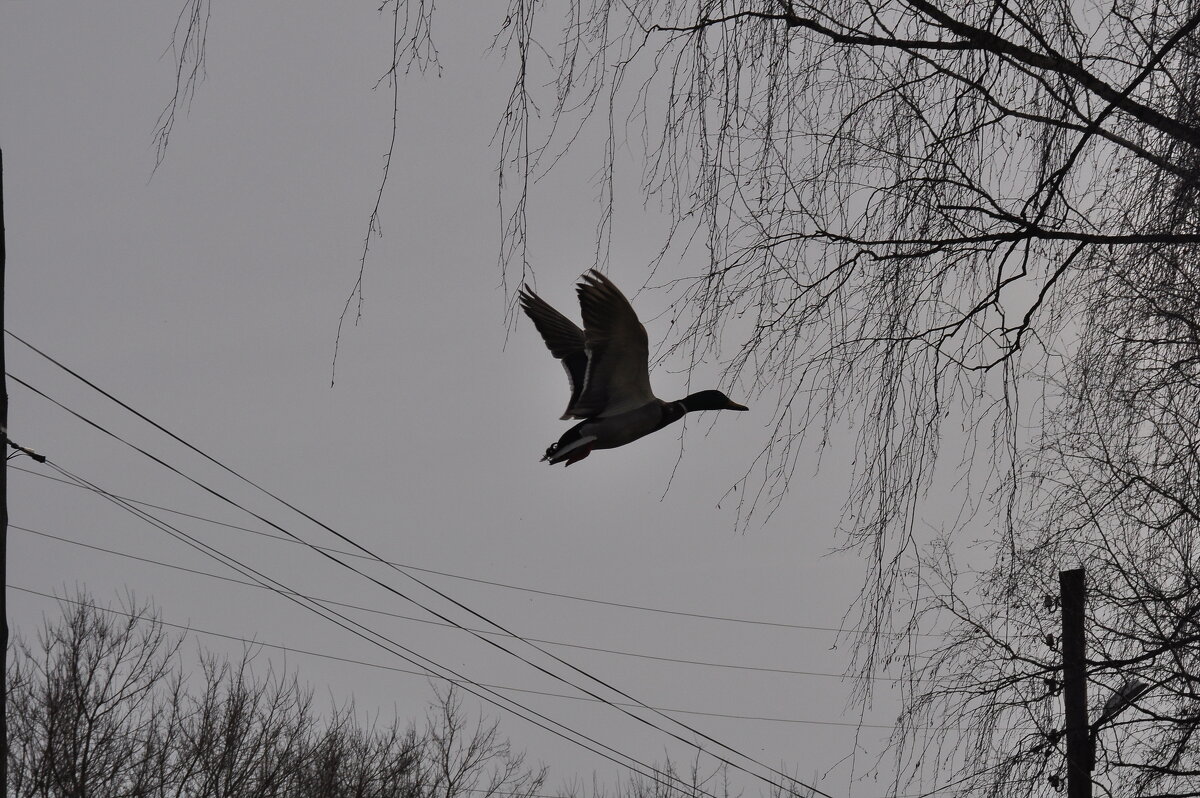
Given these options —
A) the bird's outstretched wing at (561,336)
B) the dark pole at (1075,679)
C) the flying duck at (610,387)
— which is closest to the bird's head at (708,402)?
the flying duck at (610,387)

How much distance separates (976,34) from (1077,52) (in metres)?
0.29

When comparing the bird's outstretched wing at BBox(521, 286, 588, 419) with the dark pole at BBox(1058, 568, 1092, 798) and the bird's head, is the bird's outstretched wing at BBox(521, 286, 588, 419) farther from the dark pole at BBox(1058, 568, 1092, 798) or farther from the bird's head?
the dark pole at BBox(1058, 568, 1092, 798)

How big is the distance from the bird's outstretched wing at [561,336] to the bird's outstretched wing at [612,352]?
0.23 metres

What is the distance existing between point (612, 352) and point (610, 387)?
13 centimetres

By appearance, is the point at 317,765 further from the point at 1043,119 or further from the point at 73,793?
the point at 1043,119

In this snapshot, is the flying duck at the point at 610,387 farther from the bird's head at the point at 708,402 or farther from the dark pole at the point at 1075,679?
the dark pole at the point at 1075,679

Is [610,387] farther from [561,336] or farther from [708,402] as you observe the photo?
[561,336]

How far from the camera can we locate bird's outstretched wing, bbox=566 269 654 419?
186 inches

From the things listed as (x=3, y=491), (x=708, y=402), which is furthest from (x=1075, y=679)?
(x=3, y=491)

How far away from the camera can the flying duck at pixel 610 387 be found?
4.69 m

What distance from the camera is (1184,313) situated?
4.29 meters

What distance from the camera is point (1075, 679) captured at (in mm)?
5270

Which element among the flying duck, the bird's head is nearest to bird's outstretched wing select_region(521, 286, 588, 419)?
the flying duck

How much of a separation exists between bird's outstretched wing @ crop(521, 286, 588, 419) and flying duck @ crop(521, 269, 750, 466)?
0.73 ft
